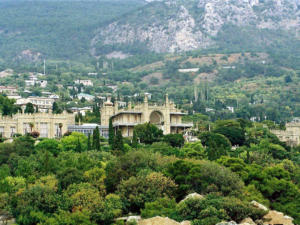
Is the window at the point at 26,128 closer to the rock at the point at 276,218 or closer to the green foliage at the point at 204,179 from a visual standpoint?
the green foliage at the point at 204,179

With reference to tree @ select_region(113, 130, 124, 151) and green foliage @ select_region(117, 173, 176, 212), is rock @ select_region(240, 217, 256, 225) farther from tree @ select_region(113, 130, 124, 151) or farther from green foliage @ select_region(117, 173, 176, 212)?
tree @ select_region(113, 130, 124, 151)

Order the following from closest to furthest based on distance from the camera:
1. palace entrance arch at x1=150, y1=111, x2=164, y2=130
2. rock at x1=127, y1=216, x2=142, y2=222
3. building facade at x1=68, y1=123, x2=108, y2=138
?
1. rock at x1=127, y1=216, x2=142, y2=222
2. building facade at x1=68, y1=123, x2=108, y2=138
3. palace entrance arch at x1=150, y1=111, x2=164, y2=130

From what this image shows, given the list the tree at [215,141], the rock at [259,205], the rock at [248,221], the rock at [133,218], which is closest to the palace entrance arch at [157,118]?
the tree at [215,141]

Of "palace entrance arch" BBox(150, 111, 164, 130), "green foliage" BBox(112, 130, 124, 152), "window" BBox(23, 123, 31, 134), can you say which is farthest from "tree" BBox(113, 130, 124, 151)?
"palace entrance arch" BBox(150, 111, 164, 130)

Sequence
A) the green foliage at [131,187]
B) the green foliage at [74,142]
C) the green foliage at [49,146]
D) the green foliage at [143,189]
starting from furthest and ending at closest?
the green foliage at [74,142], the green foliage at [49,146], the green foliage at [143,189], the green foliage at [131,187]

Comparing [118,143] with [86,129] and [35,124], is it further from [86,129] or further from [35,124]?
[35,124]

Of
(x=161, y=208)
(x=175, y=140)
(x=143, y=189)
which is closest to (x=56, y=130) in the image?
(x=175, y=140)
